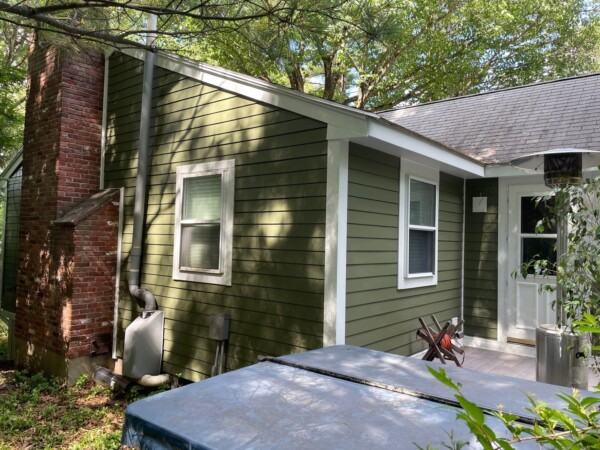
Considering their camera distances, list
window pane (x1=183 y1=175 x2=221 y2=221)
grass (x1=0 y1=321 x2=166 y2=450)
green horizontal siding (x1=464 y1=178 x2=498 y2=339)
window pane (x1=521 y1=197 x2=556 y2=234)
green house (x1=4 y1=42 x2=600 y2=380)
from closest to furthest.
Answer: green house (x1=4 y1=42 x2=600 y2=380), grass (x1=0 y1=321 x2=166 y2=450), window pane (x1=183 y1=175 x2=221 y2=221), window pane (x1=521 y1=197 x2=556 y2=234), green horizontal siding (x1=464 y1=178 x2=498 y2=339)

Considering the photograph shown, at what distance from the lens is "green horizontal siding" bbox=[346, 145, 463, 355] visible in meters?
4.24

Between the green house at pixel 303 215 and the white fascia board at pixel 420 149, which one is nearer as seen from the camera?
the white fascia board at pixel 420 149

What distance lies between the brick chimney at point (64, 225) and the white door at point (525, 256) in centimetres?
536

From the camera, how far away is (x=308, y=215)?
4.22 meters

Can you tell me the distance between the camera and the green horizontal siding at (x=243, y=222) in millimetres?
4223

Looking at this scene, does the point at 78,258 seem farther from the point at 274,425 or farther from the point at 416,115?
the point at 416,115

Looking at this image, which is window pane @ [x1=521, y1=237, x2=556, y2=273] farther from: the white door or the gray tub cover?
the gray tub cover

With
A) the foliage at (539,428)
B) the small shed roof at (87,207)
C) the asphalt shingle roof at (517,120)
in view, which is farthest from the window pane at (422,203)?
the foliage at (539,428)

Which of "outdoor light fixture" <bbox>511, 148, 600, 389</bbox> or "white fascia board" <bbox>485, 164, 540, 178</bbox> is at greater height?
"white fascia board" <bbox>485, 164, 540, 178</bbox>

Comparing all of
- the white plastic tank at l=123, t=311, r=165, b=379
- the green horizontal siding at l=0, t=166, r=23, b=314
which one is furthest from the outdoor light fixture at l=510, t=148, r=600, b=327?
the green horizontal siding at l=0, t=166, r=23, b=314

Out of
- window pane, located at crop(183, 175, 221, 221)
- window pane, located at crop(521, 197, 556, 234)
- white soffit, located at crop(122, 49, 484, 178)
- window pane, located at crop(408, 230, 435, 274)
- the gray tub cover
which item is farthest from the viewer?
window pane, located at crop(521, 197, 556, 234)

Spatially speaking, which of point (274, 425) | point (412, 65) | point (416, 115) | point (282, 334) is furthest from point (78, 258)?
point (412, 65)

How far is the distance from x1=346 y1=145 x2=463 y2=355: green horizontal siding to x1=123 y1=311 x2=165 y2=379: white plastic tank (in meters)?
2.56

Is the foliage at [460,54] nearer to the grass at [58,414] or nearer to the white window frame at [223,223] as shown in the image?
the white window frame at [223,223]
